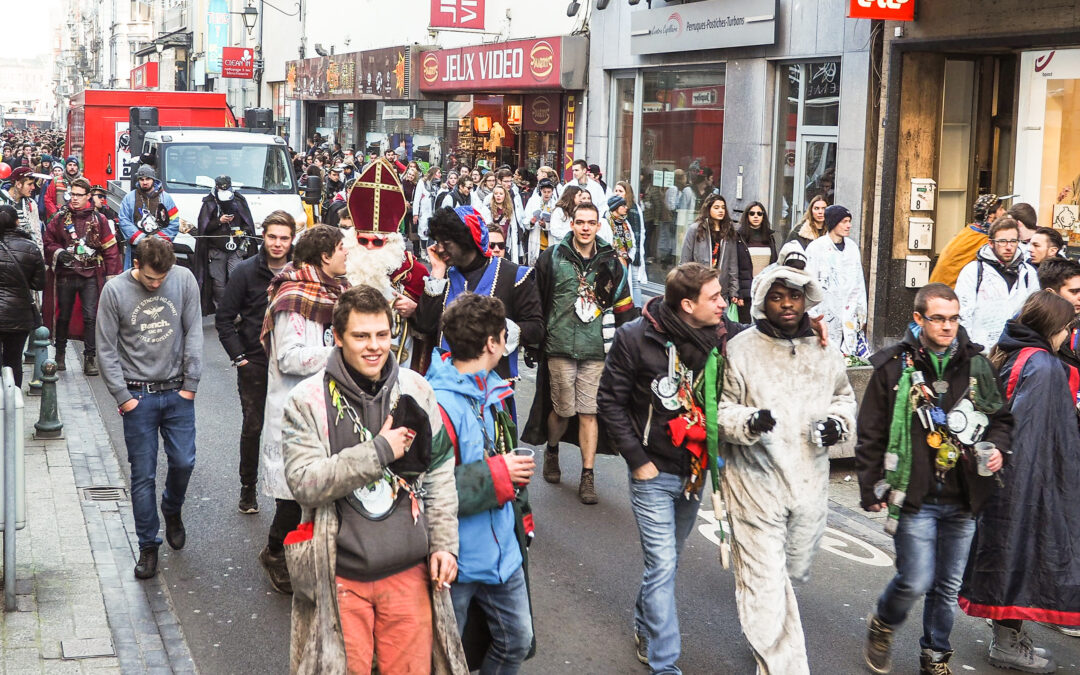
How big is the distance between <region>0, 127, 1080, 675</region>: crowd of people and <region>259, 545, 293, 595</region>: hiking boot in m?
0.02

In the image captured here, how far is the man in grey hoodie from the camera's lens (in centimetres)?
678

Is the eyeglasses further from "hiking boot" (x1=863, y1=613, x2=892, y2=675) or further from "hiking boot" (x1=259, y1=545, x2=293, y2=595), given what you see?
"hiking boot" (x1=259, y1=545, x2=293, y2=595)

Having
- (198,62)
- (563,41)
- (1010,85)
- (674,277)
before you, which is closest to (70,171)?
(563,41)

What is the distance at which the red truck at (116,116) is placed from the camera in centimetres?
2494

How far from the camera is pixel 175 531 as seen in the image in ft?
24.4

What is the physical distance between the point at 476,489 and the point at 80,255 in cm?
913

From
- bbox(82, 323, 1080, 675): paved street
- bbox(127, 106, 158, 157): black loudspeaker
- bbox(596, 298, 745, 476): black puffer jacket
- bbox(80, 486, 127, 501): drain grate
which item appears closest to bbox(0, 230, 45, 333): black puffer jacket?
bbox(80, 486, 127, 501): drain grate

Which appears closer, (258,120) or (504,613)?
(504,613)

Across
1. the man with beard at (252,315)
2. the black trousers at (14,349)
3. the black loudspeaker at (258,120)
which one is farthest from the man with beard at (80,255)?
the black loudspeaker at (258,120)

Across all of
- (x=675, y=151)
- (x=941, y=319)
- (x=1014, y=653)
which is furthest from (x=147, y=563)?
(x=675, y=151)

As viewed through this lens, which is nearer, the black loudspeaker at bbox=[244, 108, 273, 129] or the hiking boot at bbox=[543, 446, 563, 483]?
the hiking boot at bbox=[543, 446, 563, 483]

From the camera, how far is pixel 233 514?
822cm

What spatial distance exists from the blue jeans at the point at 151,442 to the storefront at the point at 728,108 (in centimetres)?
895

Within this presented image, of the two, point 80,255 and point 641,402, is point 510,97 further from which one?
point 641,402
